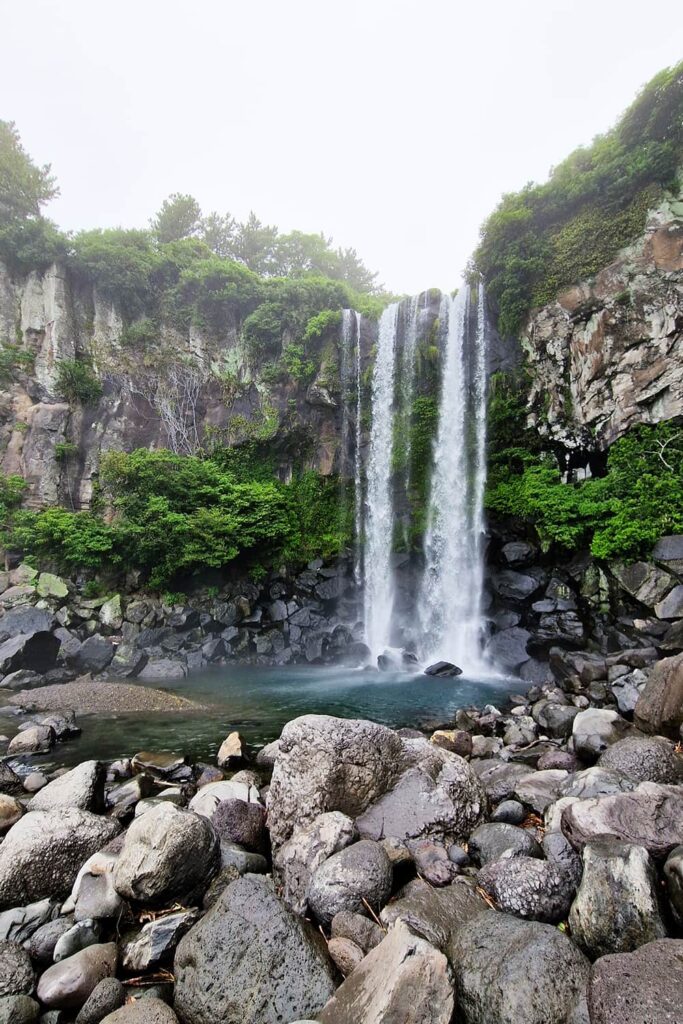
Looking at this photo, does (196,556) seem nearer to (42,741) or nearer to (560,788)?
(42,741)

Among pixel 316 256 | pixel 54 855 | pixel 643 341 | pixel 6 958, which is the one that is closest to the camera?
pixel 6 958

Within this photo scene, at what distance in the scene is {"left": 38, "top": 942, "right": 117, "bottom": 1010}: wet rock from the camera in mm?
2752

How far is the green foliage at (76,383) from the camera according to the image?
1997 cm

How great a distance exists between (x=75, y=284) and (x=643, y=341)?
24096 millimetres

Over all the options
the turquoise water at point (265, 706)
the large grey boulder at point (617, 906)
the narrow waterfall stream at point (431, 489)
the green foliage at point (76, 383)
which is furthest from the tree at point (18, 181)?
the large grey boulder at point (617, 906)

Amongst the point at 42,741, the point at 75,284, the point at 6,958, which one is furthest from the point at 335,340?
the point at 6,958

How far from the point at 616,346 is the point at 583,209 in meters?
5.14

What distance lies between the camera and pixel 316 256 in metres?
32.0

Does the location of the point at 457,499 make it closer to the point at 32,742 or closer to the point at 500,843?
the point at 32,742

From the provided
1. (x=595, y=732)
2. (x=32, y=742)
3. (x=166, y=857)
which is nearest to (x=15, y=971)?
(x=166, y=857)

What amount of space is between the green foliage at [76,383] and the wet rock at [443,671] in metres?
18.1

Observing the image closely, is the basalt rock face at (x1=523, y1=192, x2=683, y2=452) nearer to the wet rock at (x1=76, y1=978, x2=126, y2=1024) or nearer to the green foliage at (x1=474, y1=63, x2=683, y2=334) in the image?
the green foliage at (x1=474, y1=63, x2=683, y2=334)

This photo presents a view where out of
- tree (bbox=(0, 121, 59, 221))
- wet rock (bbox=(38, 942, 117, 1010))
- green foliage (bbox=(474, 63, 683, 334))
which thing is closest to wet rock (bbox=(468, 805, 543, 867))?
wet rock (bbox=(38, 942, 117, 1010))

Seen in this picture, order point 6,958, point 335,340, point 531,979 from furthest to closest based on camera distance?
point 335,340 < point 6,958 < point 531,979
